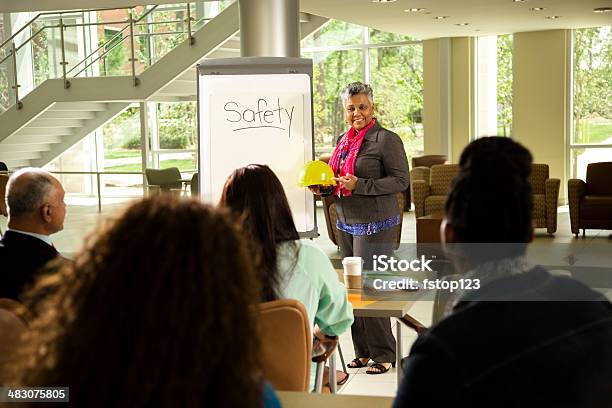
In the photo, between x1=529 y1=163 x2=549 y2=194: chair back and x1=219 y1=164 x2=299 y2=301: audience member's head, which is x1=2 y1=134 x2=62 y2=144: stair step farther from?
x1=219 y1=164 x2=299 y2=301: audience member's head

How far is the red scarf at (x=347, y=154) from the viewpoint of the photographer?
15.2ft

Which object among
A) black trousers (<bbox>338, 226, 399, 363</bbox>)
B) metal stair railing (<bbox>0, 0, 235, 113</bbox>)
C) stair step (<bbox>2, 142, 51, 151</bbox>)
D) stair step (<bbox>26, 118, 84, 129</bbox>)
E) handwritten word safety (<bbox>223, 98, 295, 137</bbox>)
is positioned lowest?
black trousers (<bbox>338, 226, 399, 363</bbox>)

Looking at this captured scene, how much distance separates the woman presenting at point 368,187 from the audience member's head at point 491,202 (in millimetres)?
3046

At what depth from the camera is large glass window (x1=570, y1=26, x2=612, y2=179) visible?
1421 cm

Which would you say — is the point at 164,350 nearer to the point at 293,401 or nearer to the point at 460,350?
the point at 460,350

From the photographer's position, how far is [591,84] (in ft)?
46.9

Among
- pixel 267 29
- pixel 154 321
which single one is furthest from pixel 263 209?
pixel 267 29

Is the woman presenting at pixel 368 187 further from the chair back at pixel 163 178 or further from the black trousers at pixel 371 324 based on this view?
the chair back at pixel 163 178

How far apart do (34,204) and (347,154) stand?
85.5 inches

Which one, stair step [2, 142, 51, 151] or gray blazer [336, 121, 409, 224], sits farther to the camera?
stair step [2, 142, 51, 151]

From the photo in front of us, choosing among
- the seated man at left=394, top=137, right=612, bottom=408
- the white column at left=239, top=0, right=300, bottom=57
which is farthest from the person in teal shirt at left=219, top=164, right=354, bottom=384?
the white column at left=239, top=0, right=300, bottom=57

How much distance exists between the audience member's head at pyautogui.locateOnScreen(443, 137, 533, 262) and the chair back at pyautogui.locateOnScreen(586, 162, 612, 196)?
975cm

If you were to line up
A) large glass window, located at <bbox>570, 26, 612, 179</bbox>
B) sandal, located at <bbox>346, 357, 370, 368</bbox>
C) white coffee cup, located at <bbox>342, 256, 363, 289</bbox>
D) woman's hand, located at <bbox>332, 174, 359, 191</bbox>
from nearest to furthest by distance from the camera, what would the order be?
white coffee cup, located at <bbox>342, 256, 363, 289</bbox> → woman's hand, located at <bbox>332, 174, 359, 191</bbox> → sandal, located at <bbox>346, 357, 370, 368</bbox> → large glass window, located at <bbox>570, 26, 612, 179</bbox>

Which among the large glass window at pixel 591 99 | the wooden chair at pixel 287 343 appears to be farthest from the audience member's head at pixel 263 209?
the large glass window at pixel 591 99
